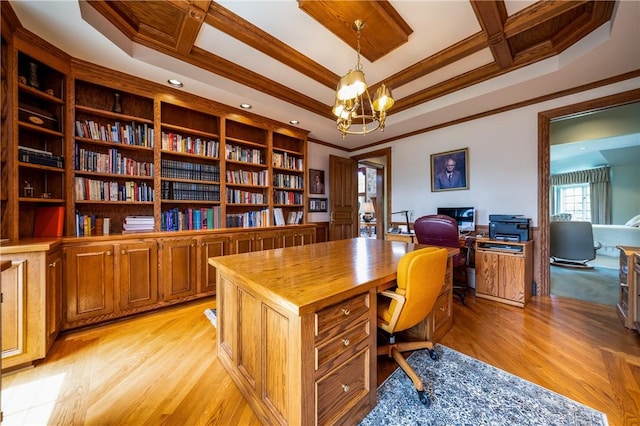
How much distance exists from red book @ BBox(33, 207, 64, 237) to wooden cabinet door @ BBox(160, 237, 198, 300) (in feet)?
2.66

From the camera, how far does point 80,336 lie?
2150 mm

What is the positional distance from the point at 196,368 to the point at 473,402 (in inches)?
72.2

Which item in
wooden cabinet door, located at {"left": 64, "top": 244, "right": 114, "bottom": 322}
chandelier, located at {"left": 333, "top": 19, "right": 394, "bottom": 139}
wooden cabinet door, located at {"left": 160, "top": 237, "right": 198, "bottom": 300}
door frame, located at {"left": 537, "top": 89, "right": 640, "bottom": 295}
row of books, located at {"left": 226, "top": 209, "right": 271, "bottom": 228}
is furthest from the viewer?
row of books, located at {"left": 226, "top": 209, "right": 271, "bottom": 228}

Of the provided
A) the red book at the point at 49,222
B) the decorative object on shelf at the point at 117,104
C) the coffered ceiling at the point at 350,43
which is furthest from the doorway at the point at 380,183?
the red book at the point at 49,222

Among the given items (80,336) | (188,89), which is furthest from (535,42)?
(80,336)

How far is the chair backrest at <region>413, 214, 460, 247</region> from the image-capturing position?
8.91 ft

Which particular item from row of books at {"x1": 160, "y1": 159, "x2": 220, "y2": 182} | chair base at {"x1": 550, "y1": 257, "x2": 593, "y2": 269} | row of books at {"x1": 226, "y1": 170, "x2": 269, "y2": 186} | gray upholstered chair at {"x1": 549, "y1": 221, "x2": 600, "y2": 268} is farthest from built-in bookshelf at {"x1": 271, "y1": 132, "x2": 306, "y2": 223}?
chair base at {"x1": 550, "y1": 257, "x2": 593, "y2": 269}

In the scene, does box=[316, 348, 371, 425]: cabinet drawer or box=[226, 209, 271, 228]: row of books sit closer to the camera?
box=[316, 348, 371, 425]: cabinet drawer

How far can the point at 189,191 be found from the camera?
3094 mm

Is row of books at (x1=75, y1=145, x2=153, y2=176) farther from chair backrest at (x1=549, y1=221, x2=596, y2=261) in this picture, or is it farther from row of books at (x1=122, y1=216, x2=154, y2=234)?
chair backrest at (x1=549, y1=221, x2=596, y2=261)

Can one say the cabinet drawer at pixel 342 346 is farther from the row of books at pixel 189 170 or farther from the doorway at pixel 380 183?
the doorway at pixel 380 183

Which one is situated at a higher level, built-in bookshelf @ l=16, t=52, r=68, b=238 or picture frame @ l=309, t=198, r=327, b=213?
built-in bookshelf @ l=16, t=52, r=68, b=238

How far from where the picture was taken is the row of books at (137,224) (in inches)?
104

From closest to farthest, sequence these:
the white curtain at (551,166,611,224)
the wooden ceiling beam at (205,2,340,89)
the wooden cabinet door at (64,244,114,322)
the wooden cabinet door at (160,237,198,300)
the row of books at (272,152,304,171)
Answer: the wooden ceiling beam at (205,2,340,89)
the wooden cabinet door at (64,244,114,322)
the wooden cabinet door at (160,237,198,300)
the row of books at (272,152,304,171)
the white curtain at (551,166,611,224)
